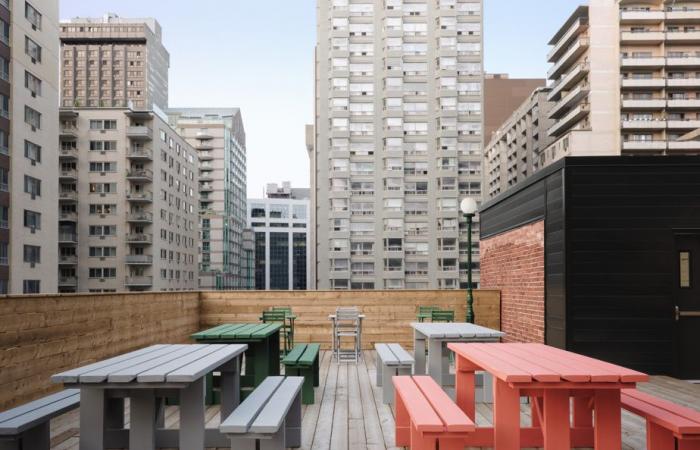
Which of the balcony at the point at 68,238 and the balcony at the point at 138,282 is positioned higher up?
the balcony at the point at 68,238

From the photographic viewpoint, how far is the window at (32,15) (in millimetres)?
43219

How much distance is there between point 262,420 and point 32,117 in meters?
46.9

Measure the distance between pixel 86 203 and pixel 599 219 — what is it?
210 ft

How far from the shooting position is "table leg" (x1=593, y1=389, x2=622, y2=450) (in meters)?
4.61

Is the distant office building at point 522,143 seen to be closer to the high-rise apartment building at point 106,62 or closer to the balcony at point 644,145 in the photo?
the balcony at point 644,145

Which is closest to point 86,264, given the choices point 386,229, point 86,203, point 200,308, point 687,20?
point 86,203

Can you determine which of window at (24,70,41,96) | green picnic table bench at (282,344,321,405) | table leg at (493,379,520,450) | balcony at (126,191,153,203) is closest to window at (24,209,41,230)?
window at (24,70,41,96)

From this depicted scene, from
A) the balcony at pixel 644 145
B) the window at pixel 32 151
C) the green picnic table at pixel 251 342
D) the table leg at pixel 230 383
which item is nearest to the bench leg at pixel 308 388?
the green picnic table at pixel 251 342

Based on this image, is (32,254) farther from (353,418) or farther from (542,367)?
(542,367)

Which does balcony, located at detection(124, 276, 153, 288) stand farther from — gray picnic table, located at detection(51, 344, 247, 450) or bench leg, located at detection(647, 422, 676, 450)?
bench leg, located at detection(647, 422, 676, 450)

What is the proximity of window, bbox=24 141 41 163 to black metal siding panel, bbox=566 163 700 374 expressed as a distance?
43121 millimetres

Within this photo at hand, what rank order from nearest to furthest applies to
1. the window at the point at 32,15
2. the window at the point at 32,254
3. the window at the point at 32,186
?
1. the window at the point at 32,254
2. the window at the point at 32,186
3. the window at the point at 32,15

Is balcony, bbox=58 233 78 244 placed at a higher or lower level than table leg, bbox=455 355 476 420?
higher

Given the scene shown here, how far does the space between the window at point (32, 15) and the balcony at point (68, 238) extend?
25.8 m
